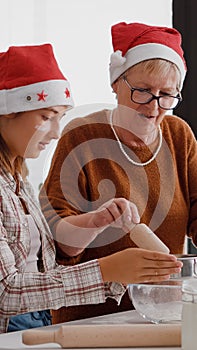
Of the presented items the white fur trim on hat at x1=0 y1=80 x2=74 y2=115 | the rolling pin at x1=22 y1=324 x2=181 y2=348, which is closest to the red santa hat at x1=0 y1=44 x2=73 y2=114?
the white fur trim on hat at x1=0 y1=80 x2=74 y2=115

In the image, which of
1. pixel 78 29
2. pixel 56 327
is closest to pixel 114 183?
pixel 56 327

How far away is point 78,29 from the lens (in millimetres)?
3527

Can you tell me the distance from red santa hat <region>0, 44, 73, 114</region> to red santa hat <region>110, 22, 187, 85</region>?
0.26 metres

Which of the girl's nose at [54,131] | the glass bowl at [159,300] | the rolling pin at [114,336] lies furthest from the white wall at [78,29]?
the rolling pin at [114,336]

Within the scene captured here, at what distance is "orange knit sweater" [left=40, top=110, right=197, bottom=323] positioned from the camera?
2154 mm

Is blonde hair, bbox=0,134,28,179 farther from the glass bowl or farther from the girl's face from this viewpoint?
the glass bowl

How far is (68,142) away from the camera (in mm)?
2211

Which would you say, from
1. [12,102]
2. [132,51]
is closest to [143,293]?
[12,102]

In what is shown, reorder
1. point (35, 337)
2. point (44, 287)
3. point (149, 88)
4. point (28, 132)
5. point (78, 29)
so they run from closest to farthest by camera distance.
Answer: point (35, 337) < point (44, 287) < point (28, 132) < point (149, 88) < point (78, 29)

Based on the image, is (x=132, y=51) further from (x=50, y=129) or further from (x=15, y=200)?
(x=15, y=200)

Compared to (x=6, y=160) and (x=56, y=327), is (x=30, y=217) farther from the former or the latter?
(x=56, y=327)

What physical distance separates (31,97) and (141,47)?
41cm

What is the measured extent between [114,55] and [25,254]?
27.6 inches

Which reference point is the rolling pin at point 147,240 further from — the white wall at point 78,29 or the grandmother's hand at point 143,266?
the white wall at point 78,29
